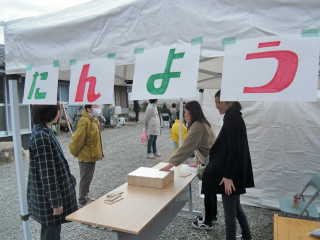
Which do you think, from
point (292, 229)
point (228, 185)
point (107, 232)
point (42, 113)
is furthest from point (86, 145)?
point (292, 229)

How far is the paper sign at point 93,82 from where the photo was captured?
158cm

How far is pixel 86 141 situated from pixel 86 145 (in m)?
0.06

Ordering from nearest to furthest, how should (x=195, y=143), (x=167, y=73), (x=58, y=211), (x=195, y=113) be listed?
(x=167, y=73), (x=58, y=211), (x=195, y=143), (x=195, y=113)

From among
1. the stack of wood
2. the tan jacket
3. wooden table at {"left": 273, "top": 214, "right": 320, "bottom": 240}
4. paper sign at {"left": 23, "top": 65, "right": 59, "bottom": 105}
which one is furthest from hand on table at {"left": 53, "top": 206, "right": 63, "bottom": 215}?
wooden table at {"left": 273, "top": 214, "right": 320, "bottom": 240}

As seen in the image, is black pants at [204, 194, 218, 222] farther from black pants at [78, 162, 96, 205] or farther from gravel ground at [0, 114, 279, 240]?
black pants at [78, 162, 96, 205]

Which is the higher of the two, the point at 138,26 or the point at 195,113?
the point at 138,26

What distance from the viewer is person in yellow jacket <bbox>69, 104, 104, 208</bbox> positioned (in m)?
3.11

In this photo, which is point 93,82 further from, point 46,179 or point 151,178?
point 151,178

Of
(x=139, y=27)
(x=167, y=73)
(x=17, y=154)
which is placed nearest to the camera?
(x=167, y=73)

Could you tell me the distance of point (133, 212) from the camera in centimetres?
166

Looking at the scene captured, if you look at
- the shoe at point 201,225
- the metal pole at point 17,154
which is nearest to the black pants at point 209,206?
the shoe at point 201,225

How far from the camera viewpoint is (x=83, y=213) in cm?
165

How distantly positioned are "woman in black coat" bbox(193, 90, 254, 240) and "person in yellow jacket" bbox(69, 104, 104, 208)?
184 cm

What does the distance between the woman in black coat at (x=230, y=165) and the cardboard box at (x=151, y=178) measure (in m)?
0.39
